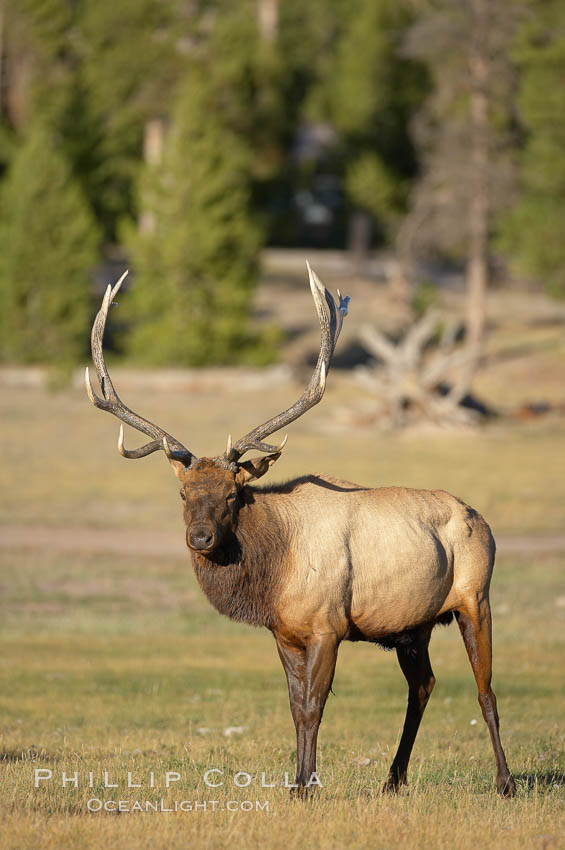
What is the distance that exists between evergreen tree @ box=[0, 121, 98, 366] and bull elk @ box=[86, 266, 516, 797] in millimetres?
36503

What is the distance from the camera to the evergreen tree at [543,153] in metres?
45.1

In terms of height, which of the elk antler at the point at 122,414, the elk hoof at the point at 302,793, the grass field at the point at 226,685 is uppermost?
the elk antler at the point at 122,414

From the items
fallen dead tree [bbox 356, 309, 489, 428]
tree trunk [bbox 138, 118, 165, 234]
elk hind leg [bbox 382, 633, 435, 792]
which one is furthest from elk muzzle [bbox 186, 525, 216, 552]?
tree trunk [bbox 138, 118, 165, 234]

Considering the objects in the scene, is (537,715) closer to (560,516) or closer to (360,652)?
(360,652)

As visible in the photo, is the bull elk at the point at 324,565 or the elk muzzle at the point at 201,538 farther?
the bull elk at the point at 324,565

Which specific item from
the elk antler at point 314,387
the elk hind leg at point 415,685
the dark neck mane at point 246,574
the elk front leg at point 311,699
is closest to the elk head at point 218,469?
the elk antler at point 314,387

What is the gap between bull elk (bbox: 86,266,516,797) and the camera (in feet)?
27.5

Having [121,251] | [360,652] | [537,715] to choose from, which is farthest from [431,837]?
[121,251]

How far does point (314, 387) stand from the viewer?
30.3 feet

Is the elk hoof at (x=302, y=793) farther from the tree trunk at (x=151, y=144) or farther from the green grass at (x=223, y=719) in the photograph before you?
the tree trunk at (x=151, y=144)

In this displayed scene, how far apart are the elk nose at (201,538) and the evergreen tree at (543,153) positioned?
38.8 metres

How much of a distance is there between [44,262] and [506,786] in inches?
1517

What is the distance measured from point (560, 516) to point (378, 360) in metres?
23.8

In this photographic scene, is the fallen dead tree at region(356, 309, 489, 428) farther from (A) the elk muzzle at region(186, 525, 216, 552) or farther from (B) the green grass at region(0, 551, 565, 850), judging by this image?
(A) the elk muzzle at region(186, 525, 216, 552)
